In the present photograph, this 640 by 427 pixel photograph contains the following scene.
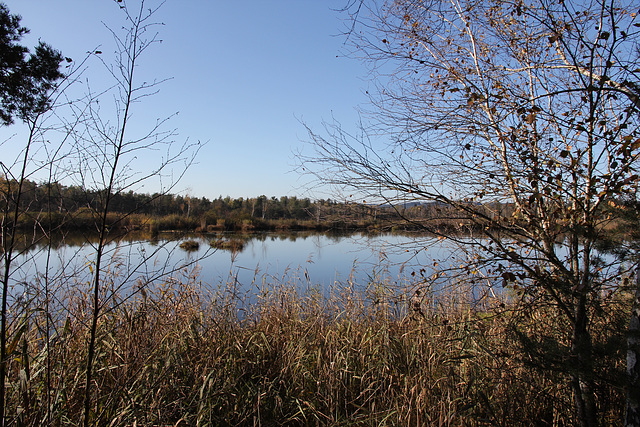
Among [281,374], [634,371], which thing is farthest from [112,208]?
[634,371]

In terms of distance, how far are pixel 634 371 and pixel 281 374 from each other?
7.42 feet

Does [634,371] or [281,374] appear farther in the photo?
[281,374]

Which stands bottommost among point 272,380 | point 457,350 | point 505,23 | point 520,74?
point 272,380

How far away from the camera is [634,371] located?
1.93 m

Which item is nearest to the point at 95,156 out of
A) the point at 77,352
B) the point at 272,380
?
the point at 77,352

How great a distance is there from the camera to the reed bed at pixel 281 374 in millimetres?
2410

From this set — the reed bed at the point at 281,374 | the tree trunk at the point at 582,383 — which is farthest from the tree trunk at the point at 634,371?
the reed bed at the point at 281,374

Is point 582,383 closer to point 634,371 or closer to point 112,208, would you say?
point 634,371

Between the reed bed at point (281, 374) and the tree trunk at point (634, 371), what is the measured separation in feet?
1.37

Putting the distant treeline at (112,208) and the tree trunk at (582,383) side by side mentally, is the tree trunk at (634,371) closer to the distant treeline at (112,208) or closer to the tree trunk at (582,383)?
the tree trunk at (582,383)

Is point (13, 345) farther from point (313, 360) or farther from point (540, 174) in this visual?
point (540, 174)

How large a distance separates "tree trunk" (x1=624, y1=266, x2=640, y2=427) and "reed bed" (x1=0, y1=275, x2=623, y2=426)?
0.42 m

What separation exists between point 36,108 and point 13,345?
1112mm

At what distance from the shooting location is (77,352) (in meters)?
2.82
